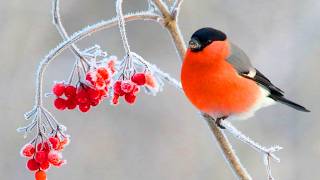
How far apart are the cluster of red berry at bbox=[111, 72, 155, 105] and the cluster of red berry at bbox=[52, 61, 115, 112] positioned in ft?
0.07

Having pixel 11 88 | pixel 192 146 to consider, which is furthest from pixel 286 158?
pixel 11 88

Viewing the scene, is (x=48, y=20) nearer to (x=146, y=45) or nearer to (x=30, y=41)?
(x=30, y=41)

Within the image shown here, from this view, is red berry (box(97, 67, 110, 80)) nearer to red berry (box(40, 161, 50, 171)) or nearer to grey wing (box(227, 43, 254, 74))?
red berry (box(40, 161, 50, 171))

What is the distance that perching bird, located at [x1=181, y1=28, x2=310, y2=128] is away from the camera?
5.18 ft

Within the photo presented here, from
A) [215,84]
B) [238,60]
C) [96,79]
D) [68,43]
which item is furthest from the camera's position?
[238,60]

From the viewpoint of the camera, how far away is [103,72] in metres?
1.27

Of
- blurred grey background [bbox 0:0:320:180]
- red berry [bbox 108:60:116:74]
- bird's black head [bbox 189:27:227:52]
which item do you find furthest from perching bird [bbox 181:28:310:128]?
blurred grey background [bbox 0:0:320:180]

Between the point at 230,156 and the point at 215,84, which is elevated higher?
the point at 215,84

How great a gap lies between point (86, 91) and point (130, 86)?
0.09 m

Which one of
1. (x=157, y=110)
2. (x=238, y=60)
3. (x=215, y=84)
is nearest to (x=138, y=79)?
(x=215, y=84)

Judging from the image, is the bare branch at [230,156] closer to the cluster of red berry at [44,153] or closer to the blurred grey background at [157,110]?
the cluster of red berry at [44,153]

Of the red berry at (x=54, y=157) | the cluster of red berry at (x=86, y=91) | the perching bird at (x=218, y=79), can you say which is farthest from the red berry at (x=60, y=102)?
the perching bird at (x=218, y=79)

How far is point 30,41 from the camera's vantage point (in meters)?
5.36

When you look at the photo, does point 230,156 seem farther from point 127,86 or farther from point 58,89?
point 58,89
